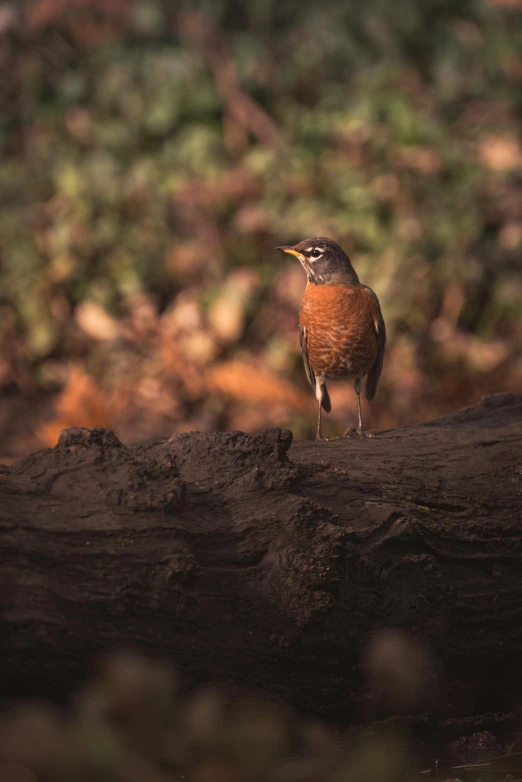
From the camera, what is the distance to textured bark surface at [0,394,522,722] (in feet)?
7.80

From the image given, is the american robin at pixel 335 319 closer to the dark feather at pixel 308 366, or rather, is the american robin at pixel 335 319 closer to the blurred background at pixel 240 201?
the dark feather at pixel 308 366

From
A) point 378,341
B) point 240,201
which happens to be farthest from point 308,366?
point 240,201

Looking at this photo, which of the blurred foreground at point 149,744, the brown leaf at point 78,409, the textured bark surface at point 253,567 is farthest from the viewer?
the brown leaf at point 78,409

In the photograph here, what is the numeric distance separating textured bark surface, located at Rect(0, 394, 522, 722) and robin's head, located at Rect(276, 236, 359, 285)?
1195 millimetres

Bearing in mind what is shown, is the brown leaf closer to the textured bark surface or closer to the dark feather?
the dark feather

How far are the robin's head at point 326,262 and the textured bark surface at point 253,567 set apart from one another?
120 centimetres

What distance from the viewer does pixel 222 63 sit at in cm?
904

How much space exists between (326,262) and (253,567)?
1.88 m

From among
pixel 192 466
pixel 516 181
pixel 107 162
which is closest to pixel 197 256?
pixel 107 162

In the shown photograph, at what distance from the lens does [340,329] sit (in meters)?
4.02

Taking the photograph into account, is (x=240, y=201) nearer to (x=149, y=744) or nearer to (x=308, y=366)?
(x=308, y=366)

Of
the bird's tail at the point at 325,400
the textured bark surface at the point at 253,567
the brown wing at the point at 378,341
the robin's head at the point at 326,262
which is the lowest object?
the textured bark surface at the point at 253,567

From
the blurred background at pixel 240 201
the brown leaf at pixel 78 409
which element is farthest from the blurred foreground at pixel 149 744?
the brown leaf at pixel 78 409

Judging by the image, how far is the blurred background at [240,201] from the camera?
7586mm
